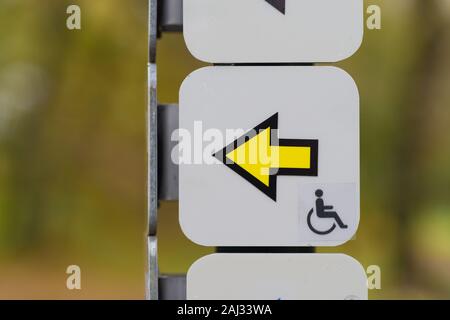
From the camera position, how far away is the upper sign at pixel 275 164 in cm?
130

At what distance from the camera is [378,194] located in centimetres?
225

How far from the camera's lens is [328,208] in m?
1.30

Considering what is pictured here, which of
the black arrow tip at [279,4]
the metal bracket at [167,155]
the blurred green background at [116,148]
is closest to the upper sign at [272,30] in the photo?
the black arrow tip at [279,4]

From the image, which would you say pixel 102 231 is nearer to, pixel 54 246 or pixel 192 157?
pixel 54 246

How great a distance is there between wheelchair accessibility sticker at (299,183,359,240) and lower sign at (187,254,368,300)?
57mm

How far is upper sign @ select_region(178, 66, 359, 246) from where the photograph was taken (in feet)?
4.26

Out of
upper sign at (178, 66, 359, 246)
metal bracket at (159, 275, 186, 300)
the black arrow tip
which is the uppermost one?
the black arrow tip

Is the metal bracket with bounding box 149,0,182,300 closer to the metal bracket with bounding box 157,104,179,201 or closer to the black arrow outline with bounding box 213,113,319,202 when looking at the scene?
the metal bracket with bounding box 157,104,179,201

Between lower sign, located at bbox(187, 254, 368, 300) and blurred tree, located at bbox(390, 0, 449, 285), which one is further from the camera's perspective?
blurred tree, located at bbox(390, 0, 449, 285)

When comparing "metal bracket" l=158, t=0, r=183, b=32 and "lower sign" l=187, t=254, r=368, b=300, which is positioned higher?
"metal bracket" l=158, t=0, r=183, b=32

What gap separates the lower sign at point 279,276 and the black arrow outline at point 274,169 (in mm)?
143

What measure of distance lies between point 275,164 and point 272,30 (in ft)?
0.93

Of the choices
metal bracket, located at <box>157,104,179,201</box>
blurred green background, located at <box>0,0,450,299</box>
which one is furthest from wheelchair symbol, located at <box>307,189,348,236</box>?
blurred green background, located at <box>0,0,450,299</box>
